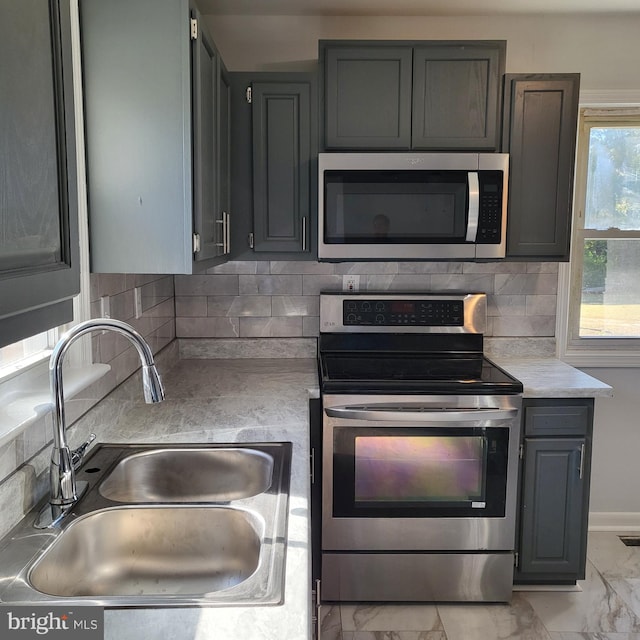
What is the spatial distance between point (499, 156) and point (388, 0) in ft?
2.69

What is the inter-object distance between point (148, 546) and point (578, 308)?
8.00 feet

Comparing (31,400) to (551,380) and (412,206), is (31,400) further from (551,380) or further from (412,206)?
(551,380)

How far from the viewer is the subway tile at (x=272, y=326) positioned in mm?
2949

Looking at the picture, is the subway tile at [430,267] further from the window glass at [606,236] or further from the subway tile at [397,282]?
the window glass at [606,236]

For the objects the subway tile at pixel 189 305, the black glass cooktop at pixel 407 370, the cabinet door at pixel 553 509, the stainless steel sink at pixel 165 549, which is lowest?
the cabinet door at pixel 553 509

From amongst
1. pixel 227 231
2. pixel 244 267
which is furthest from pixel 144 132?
pixel 244 267

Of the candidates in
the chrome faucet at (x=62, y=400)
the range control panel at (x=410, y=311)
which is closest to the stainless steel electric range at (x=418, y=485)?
the range control panel at (x=410, y=311)

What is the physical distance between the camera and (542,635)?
2.23 m

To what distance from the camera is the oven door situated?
7.45 feet

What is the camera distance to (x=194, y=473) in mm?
1716

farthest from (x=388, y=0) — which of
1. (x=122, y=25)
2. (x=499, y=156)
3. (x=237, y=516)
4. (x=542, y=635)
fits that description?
(x=542, y=635)

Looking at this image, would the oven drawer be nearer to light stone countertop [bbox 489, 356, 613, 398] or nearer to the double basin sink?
light stone countertop [bbox 489, 356, 613, 398]

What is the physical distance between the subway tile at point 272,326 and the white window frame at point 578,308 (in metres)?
1.27

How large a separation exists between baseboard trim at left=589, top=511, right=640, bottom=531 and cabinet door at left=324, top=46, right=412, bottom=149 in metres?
2.08
